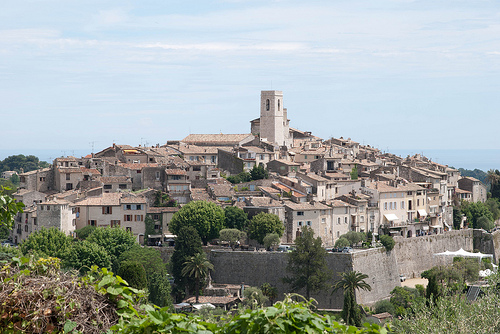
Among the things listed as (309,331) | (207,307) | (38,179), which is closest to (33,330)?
(309,331)

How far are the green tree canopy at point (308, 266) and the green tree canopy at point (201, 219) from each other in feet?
22.7

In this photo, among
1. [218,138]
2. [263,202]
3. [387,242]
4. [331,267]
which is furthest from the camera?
[218,138]

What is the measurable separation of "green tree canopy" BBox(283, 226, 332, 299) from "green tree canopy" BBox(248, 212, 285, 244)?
448 cm

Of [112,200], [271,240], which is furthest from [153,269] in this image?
[112,200]

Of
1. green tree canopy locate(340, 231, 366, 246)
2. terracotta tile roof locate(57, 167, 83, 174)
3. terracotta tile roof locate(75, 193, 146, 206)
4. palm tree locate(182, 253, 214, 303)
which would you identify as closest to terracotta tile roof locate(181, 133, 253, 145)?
terracotta tile roof locate(57, 167, 83, 174)

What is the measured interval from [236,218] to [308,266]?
315 inches

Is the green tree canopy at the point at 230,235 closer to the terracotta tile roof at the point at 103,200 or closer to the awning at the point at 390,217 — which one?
the terracotta tile roof at the point at 103,200

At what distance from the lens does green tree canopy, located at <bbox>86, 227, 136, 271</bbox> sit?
4909 cm

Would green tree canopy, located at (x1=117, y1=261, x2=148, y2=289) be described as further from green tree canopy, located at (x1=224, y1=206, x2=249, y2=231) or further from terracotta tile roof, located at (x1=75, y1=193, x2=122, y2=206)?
terracotta tile roof, located at (x1=75, y1=193, x2=122, y2=206)

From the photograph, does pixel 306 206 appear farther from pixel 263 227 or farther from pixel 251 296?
pixel 251 296

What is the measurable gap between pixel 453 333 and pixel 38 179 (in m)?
51.9

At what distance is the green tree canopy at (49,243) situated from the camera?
4841 cm

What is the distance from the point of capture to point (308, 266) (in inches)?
1871

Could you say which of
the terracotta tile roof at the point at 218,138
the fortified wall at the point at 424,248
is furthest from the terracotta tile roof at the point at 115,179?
the fortified wall at the point at 424,248
